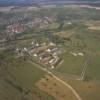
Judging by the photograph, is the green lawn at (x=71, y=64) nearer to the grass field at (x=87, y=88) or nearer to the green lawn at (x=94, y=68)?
the green lawn at (x=94, y=68)

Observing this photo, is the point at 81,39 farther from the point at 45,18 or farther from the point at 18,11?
the point at 18,11

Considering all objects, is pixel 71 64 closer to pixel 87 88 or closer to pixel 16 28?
pixel 87 88

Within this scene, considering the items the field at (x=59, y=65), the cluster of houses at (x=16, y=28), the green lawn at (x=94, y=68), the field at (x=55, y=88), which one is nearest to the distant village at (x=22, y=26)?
the cluster of houses at (x=16, y=28)

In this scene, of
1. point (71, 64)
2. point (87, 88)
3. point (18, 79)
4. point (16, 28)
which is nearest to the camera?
point (87, 88)

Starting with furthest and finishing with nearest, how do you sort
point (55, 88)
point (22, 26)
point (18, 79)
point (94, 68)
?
1. point (22, 26)
2. point (94, 68)
3. point (18, 79)
4. point (55, 88)

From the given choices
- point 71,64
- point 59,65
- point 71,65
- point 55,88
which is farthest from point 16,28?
point 55,88

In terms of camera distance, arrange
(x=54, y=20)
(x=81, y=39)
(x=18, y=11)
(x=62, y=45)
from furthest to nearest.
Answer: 1. (x=18, y=11)
2. (x=54, y=20)
3. (x=81, y=39)
4. (x=62, y=45)

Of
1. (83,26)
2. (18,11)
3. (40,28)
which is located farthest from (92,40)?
(18,11)

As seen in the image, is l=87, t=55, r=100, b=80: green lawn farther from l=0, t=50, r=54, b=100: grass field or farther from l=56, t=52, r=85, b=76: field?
l=0, t=50, r=54, b=100: grass field
